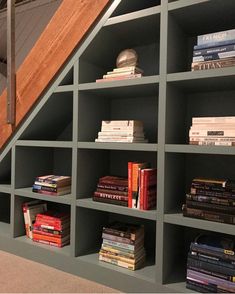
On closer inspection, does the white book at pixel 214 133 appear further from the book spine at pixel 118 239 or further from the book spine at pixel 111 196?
the book spine at pixel 118 239

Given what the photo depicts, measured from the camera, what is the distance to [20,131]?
2.11 meters

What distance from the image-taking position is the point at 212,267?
1414mm

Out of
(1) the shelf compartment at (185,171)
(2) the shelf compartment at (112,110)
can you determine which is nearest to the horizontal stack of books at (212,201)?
(1) the shelf compartment at (185,171)

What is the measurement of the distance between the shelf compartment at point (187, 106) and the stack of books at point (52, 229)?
1.04 meters

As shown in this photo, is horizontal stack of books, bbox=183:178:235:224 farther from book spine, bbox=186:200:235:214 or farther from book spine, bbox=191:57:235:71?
book spine, bbox=191:57:235:71

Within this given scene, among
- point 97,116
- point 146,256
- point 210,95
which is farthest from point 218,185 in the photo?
point 97,116

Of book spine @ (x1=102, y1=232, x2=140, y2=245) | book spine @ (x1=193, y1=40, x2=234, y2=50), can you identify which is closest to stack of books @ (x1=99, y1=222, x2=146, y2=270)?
book spine @ (x1=102, y1=232, x2=140, y2=245)


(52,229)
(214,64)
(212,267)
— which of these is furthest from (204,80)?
(52,229)

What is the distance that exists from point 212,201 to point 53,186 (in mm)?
1131

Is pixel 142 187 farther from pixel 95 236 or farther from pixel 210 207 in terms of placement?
pixel 95 236

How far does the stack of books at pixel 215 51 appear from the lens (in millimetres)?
1391

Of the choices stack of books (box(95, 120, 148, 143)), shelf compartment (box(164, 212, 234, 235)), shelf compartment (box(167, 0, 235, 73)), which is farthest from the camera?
stack of books (box(95, 120, 148, 143))

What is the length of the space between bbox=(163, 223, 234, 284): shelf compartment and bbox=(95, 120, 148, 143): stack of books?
56 centimetres

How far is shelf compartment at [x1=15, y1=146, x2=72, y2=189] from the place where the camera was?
218 cm
